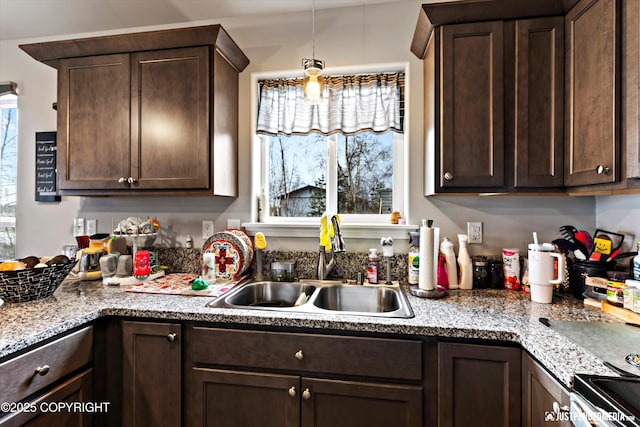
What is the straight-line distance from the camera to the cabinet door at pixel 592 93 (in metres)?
1.17

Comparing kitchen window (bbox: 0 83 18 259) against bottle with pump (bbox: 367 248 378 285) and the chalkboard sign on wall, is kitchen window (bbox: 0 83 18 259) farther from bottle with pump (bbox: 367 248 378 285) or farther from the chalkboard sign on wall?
bottle with pump (bbox: 367 248 378 285)

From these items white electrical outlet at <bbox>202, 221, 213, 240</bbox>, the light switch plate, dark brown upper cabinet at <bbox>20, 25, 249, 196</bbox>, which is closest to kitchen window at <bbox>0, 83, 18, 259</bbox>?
the light switch plate

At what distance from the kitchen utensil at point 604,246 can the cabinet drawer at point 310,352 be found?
3.30ft

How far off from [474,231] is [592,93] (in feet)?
2.69

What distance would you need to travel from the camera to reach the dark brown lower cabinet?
117cm

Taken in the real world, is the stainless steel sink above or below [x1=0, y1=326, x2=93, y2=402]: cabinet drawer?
above

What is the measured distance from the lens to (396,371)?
1.17m

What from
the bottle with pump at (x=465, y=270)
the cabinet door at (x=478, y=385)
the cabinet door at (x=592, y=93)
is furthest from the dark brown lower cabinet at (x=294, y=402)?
the cabinet door at (x=592, y=93)

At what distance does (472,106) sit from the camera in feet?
4.86

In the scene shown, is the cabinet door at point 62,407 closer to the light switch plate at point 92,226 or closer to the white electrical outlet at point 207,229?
the white electrical outlet at point 207,229

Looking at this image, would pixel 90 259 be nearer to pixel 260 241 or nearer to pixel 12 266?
pixel 12 266

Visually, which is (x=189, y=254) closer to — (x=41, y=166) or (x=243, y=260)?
(x=243, y=260)

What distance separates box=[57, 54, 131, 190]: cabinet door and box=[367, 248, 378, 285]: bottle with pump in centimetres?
147

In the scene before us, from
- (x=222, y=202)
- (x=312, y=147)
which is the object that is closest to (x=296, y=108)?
(x=312, y=147)
